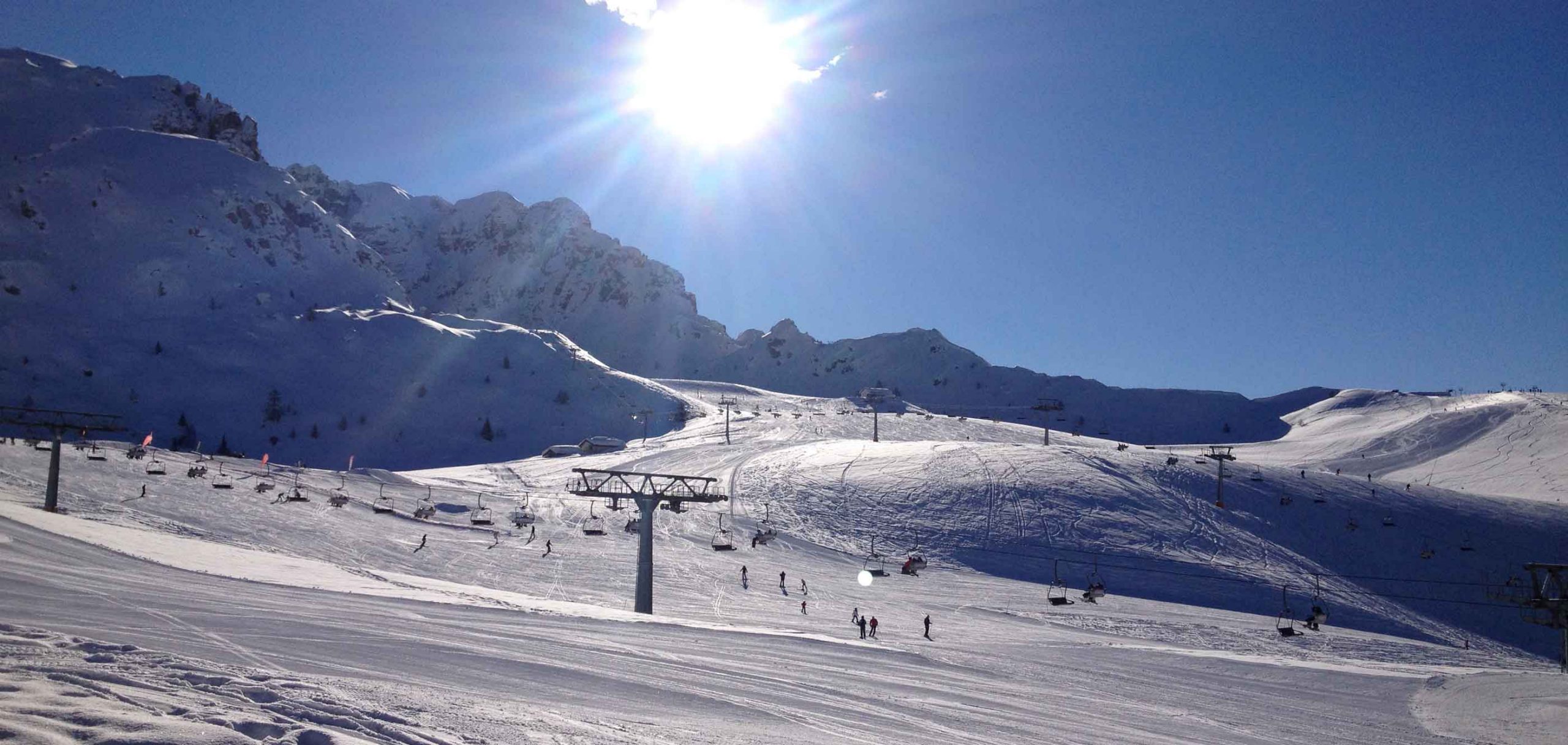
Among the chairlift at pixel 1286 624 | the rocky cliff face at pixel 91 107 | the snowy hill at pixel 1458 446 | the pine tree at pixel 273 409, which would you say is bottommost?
the chairlift at pixel 1286 624

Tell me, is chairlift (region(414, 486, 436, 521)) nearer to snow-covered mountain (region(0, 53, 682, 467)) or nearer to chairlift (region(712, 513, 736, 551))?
chairlift (region(712, 513, 736, 551))

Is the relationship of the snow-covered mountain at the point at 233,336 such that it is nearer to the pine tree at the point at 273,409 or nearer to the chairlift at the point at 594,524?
the pine tree at the point at 273,409

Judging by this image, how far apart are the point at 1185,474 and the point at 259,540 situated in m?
66.7

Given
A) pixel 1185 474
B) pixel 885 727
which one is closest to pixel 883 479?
pixel 1185 474

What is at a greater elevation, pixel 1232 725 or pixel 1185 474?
pixel 1185 474

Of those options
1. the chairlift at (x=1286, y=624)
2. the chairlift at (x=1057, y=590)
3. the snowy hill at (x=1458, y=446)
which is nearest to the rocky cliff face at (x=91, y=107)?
the chairlift at (x=1057, y=590)

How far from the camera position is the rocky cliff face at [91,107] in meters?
145

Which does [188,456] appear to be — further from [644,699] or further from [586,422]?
[644,699]

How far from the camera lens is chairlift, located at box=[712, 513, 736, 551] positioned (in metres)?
49.1

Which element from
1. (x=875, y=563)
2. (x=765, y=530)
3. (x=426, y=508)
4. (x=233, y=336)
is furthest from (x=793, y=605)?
(x=233, y=336)

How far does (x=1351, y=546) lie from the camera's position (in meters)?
60.9

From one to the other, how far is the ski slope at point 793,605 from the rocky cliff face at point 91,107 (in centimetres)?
12313

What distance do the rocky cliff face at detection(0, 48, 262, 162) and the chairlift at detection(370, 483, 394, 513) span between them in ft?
405

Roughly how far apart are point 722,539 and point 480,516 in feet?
54.1
